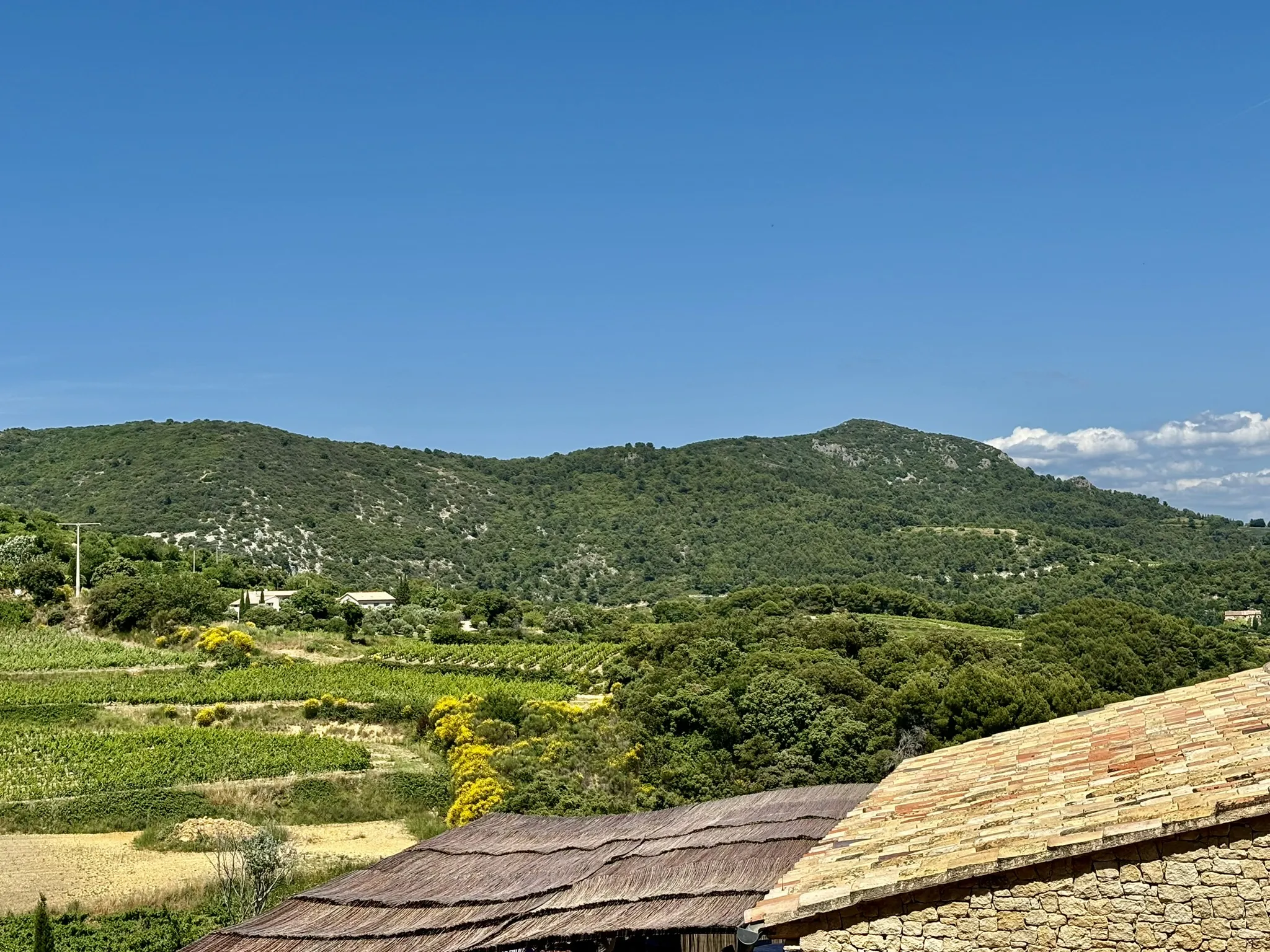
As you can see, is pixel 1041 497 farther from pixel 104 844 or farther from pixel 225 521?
pixel 104 844

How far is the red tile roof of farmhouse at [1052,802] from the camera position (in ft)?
20.1

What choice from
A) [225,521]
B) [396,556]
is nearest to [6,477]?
[225,521]

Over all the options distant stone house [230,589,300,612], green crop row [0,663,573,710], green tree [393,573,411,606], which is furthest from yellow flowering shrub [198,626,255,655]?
green tree [393,573,411,606]

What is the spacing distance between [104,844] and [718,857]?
2367cm

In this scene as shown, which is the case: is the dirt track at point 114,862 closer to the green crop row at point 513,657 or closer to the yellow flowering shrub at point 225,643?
the green crop row at point 513,657

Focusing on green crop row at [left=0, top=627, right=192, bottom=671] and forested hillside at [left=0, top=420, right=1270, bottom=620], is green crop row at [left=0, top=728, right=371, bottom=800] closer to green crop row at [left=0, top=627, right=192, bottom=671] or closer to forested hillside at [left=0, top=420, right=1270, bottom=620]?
green crop row at [left=0, top=627, right=192, bottom=671]

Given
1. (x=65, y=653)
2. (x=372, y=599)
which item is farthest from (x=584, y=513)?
(x=65, y=653)

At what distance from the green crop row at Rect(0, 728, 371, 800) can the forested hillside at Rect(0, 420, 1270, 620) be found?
62124 millimetres

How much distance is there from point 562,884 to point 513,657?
141 ft

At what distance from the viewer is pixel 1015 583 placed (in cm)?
9969

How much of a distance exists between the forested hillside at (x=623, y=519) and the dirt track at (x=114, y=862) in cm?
6502

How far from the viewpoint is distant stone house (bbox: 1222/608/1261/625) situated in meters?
71.4

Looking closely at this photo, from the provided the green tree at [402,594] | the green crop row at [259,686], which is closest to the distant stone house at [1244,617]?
the green crop row at [259,686]

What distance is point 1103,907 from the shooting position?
6066 mm
